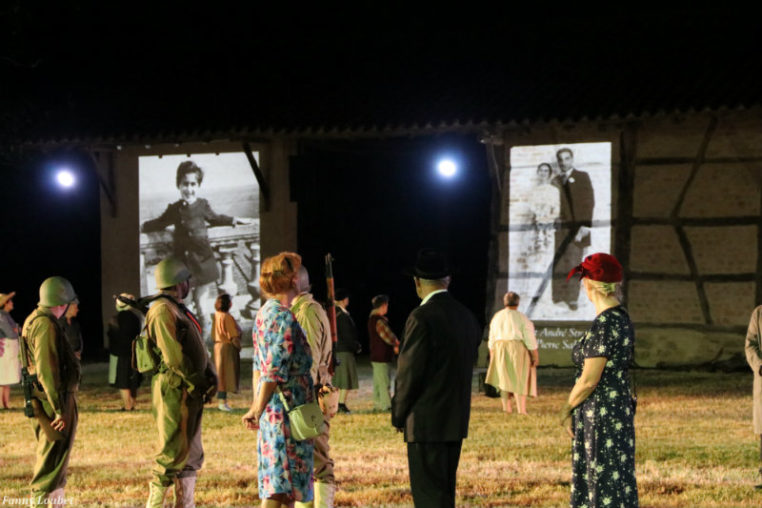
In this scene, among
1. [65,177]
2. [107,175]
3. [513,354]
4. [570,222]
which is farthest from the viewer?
[107,175]

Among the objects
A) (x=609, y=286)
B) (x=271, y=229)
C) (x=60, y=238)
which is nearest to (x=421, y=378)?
(x=609, y=286)

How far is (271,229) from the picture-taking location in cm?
1975

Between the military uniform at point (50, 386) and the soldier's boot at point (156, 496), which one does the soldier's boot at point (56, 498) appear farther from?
the soldier's boot at point (156, 496)

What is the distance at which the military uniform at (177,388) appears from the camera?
6754 mm

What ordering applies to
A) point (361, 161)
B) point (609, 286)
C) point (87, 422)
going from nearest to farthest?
point (609, 286), point (87, 422), point (361, 161)

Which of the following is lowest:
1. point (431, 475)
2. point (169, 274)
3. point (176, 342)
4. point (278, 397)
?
point (431, 475)

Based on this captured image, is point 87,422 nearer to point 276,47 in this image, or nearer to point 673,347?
point 673,347

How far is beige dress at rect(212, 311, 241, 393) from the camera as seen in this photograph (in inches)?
540

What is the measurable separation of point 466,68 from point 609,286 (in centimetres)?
1483

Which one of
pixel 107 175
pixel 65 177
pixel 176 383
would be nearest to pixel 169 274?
pixel 176 383

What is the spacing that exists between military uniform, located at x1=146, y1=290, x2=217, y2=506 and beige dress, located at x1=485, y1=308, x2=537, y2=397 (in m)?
6.54

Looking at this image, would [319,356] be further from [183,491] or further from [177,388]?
[183,491]

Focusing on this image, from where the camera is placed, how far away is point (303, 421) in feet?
19.7

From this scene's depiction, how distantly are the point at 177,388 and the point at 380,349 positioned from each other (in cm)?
666
